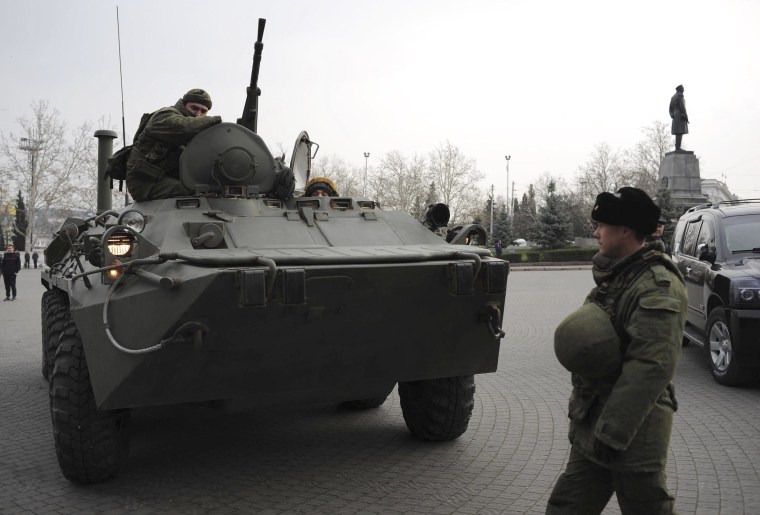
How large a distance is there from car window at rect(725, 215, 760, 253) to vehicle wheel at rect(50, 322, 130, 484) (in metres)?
6.24

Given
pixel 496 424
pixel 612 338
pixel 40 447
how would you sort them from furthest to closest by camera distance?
pixel 496 424
pixel 40 447
pixel 612 338

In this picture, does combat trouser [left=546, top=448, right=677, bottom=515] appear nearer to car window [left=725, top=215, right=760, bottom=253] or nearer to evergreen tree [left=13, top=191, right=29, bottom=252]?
car window [left=725, top=215, right=760, bottom=253]

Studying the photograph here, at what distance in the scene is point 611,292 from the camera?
2.75 m

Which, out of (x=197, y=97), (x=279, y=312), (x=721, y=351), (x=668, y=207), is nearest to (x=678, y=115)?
(x=668, y=207)

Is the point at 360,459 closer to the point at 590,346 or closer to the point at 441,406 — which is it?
the point at 441,406

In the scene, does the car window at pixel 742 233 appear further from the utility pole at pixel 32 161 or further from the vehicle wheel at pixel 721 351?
the utility pole at pixel 32 161

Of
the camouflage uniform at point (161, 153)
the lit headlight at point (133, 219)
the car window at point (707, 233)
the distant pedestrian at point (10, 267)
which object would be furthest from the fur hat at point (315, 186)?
the distant pedestrian at point (10, 267)

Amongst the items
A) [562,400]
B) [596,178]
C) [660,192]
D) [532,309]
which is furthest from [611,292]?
[596,178]

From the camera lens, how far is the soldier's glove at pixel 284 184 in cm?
553

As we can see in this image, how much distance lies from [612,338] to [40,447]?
462 centimetres

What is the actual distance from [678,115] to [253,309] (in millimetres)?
32750

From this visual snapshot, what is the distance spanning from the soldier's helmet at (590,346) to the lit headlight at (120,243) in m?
2.71

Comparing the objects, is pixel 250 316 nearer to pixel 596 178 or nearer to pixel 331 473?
pixel 331 473

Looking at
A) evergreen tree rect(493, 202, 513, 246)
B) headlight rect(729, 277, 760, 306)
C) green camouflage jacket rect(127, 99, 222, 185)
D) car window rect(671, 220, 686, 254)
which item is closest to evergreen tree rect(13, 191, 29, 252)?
evergreen tree rect(493, 202, 513, 246)
